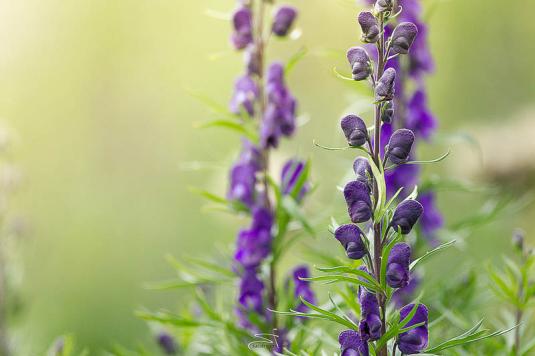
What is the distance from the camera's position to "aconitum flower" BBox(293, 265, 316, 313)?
135 centimetres

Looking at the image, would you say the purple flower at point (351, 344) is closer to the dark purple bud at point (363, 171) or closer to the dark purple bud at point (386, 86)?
the dark purple bud at point (363, 171)

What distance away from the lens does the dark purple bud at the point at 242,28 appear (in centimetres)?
144

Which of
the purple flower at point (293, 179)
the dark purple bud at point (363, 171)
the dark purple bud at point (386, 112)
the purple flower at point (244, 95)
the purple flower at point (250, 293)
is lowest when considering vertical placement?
the purple flower at point (250, 293)

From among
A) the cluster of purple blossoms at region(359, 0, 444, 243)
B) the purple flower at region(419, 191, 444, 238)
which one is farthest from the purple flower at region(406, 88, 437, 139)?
the purple flower at region(419, 191, 444, 238)

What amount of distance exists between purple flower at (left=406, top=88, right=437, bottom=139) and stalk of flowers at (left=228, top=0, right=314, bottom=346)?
27 centimetres

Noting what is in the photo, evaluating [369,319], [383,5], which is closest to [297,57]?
[383,5]

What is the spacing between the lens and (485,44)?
3955mm

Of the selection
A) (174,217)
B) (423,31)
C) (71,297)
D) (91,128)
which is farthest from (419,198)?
(91,128)

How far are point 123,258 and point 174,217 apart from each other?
0.42m

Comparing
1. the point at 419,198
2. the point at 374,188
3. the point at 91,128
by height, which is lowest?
the point at 91,128

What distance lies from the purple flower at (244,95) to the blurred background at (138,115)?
1.51 meters

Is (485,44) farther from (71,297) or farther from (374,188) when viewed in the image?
(374,188)

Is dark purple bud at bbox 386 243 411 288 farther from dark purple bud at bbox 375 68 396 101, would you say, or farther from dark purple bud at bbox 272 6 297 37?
dark purple bud at bbox 272 6 297 37

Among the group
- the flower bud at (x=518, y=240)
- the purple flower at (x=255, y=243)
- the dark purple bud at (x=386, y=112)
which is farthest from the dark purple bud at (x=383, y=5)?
the purple flower at (x=255, y=243)
